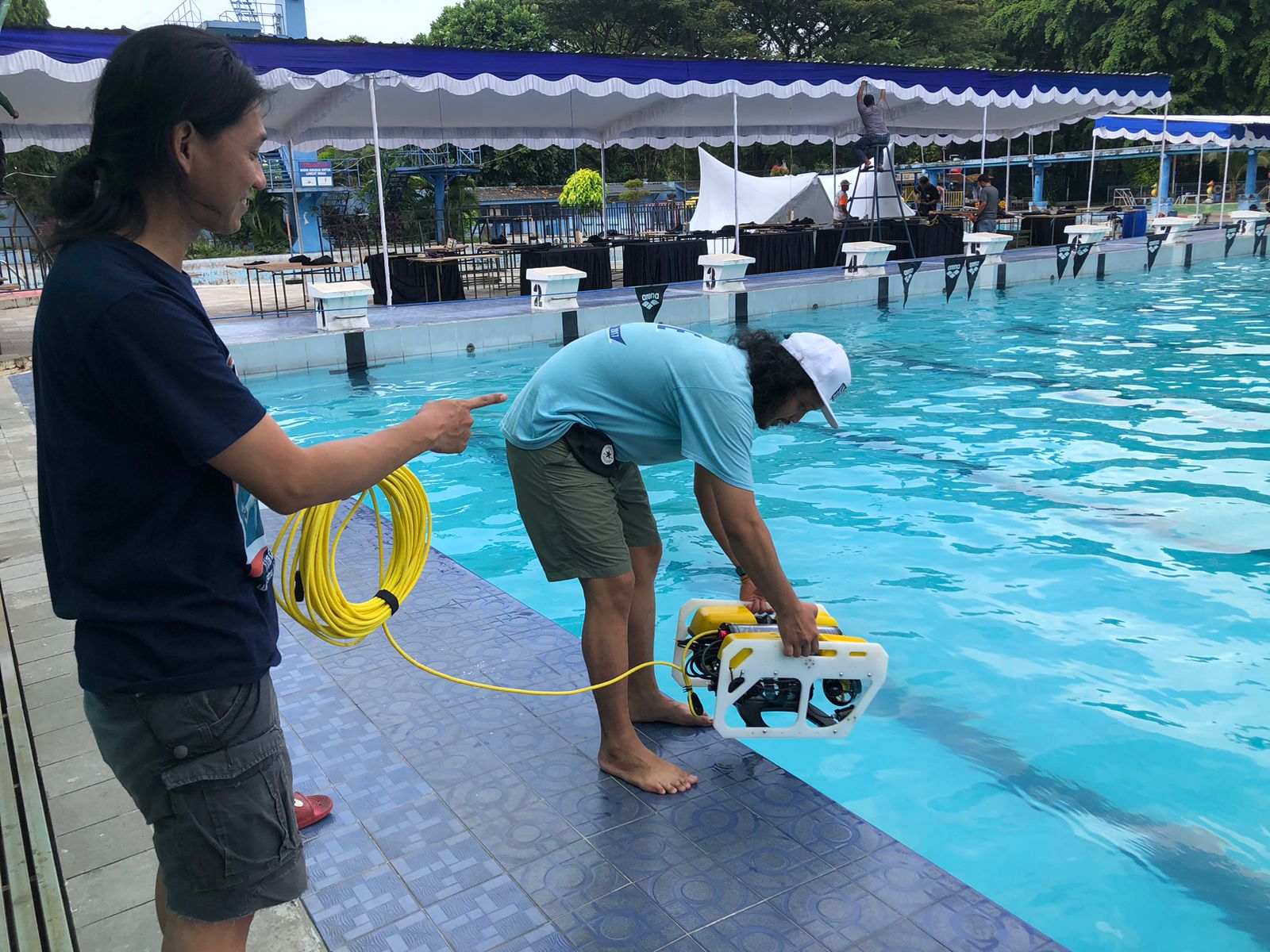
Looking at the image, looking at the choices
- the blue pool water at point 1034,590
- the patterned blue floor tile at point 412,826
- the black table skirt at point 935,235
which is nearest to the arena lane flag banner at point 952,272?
the black table skirt at point 935,235

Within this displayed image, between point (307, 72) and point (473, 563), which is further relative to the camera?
point (307, 72)

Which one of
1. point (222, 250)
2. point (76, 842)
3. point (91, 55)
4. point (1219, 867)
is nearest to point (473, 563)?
point (76, 842)

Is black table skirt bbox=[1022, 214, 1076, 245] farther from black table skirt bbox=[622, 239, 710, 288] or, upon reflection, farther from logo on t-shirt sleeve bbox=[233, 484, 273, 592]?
logo on t-shirt sleeve bbox=[233, 484, 273, 592]

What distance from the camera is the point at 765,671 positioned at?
264 centimetres

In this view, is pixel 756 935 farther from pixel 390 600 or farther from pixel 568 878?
pixel 390 600

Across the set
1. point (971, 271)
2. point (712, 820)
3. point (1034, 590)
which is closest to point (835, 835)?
point (712, 820)

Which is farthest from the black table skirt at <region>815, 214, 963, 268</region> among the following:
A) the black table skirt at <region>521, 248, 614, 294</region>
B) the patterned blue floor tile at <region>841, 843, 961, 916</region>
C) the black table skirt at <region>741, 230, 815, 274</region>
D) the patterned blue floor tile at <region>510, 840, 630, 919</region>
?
the patterned blue floor tile at <region>510, 840, 630, 919</region>

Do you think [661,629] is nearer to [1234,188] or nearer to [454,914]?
[454,914]

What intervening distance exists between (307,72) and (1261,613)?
1094 cm

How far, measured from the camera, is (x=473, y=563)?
5527mm

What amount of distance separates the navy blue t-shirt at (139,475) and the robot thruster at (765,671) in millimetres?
1533

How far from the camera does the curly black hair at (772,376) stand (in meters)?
2.47

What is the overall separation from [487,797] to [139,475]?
5.50 ft

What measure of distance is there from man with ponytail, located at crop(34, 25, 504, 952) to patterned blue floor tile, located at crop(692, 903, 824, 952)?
1060 millimetres
